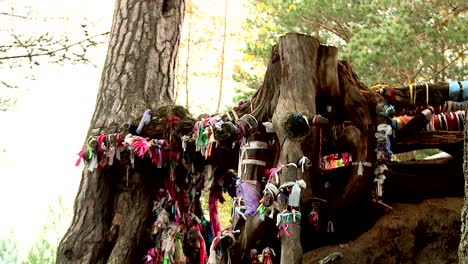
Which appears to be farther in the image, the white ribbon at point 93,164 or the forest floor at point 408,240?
the white ribbon at point 93,164

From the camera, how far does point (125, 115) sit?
5.00m

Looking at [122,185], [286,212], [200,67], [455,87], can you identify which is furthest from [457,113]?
[200,67]

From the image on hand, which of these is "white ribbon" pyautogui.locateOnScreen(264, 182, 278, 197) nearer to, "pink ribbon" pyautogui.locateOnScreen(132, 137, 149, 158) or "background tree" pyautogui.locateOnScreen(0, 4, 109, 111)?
"pink ribbon" pyautogui.locateOnScreen(132, 137, 149, 158)

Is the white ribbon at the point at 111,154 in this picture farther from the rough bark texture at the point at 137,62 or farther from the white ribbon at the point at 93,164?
the rough bark texture at the point at 137,62

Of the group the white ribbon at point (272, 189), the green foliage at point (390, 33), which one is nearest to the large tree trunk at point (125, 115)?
the white ribbon at point (272, 189)

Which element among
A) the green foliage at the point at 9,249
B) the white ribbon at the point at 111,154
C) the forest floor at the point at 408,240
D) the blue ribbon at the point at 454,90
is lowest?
the green foliage at the point at 9,249

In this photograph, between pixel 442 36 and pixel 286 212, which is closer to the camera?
pixel 286 212

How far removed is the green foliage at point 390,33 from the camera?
7.95 metres

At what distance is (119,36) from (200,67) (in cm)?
917

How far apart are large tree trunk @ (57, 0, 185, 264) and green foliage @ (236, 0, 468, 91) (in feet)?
10.7

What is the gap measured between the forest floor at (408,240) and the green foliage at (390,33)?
431 cm

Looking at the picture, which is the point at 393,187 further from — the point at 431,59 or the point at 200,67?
the point at 200,67

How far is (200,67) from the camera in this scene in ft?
47.8

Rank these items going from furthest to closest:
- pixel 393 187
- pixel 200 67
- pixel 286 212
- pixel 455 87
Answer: pixel 200 67 < pixel 393 187 < pixel 455 87 < pixel 286 212
